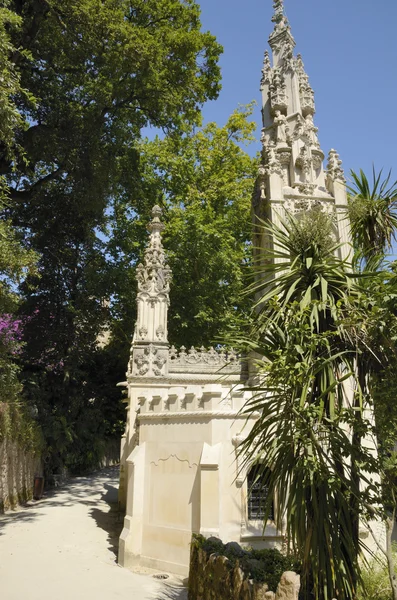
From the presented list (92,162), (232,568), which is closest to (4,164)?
(92,162)

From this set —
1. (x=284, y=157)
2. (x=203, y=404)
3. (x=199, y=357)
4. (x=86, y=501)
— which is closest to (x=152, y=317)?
(x=199, y=357)

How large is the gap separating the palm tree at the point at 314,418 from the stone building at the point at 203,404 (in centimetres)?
245

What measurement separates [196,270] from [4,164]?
9.70 meters

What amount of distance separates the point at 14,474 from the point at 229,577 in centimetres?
1168

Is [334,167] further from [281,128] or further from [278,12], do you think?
[278,12]

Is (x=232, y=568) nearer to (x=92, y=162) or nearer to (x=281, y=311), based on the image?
(x=281, y=311)

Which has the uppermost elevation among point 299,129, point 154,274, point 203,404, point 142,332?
point 299,129

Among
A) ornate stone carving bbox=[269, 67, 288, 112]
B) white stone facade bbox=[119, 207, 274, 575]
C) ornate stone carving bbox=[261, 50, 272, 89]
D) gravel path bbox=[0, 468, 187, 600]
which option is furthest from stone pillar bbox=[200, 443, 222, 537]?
ornate stone carving bbox=[261, 50, 272, 89]

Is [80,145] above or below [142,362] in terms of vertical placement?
above

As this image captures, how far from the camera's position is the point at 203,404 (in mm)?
11273

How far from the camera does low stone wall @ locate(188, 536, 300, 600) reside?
536cm

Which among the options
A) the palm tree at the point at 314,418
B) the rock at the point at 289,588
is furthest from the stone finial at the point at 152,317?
the rock at the point at 289,588

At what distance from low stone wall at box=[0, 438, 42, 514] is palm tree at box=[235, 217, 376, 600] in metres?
11.4

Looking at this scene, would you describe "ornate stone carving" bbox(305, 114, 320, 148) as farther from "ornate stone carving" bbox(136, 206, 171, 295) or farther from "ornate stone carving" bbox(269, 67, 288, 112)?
"ornate stone carving" bbox(136, 206, 171, 295)
